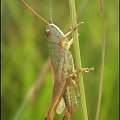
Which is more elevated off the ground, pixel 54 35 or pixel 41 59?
pixel 54 35

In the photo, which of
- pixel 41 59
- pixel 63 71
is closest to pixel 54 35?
pixel 63 71

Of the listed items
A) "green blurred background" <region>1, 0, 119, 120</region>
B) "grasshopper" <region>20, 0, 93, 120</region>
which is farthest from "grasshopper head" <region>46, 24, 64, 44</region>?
"green blurred background" <region>1, 0, 119, 120</region>

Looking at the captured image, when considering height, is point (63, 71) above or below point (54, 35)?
below

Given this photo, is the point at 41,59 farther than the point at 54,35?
Yes

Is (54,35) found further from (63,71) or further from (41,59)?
(41,59)

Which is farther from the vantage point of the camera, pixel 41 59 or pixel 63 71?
pixel 41 59

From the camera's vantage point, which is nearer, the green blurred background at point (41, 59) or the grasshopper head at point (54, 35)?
the grasshopper head at point (54, 35)

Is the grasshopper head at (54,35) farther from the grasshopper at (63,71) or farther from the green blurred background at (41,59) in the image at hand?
the green blurred background at (41,59)

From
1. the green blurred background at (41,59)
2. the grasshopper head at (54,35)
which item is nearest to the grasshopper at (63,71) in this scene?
the grasshopper head at (54,35)

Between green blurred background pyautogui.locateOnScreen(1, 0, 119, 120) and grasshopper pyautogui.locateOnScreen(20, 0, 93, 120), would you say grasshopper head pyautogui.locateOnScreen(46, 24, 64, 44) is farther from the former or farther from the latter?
green blurred background pyautogui.locateOnScreen(1, 0, 119, 120)
